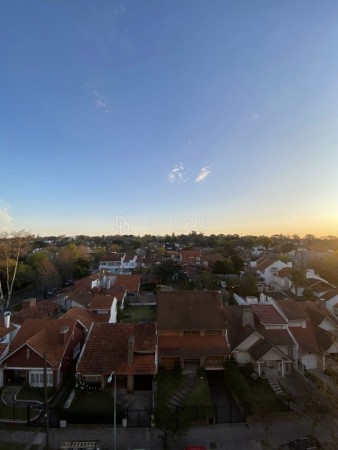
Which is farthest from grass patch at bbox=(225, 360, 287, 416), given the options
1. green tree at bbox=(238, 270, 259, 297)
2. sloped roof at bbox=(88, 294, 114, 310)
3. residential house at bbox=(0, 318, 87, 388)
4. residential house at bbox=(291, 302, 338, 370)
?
green tree at bbox=(238, 270, 259, 297)

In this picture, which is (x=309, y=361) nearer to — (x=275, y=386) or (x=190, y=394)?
(x=275, y=386)

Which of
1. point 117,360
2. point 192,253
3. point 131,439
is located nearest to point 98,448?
point 131,439

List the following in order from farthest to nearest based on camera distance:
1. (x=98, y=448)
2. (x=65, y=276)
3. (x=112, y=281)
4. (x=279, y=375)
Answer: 1. (x=65, y=276)
2. (x=112, y=281)
3. (x=279, y=375)
4. (x=98, y=448)

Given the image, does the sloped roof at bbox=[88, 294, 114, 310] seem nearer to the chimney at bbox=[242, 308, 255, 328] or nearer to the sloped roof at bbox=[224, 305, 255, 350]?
the sloped roof at bbox=[224, 305, 255, 350]

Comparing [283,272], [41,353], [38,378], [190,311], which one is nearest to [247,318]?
[190,311]

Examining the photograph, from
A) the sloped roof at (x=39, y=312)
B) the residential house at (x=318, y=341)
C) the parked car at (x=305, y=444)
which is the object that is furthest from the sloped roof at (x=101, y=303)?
the parked car at (x=305, y=444)

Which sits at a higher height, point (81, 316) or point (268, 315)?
point (81, 316)

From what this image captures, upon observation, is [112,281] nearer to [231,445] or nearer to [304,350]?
[304,350]
